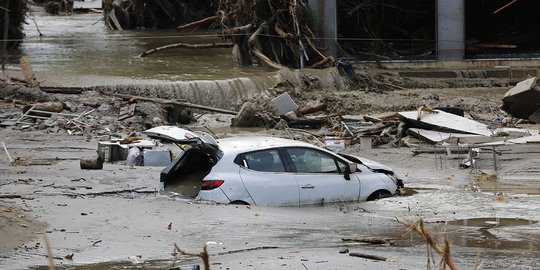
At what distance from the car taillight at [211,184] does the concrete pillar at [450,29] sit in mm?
21168

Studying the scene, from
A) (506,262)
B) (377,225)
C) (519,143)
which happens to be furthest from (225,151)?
(519,143)

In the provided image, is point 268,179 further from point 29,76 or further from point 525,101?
point 29,76

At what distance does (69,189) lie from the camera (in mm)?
14836

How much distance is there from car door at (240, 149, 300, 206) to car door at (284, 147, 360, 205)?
0.50 feet

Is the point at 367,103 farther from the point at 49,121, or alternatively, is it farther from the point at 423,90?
the point at 49,121

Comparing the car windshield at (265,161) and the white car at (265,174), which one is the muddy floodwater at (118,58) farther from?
the car windshield at (265,161)

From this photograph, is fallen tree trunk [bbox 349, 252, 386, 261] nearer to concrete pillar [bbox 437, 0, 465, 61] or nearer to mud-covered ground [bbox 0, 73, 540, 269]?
mud-covered ground [bbox 0, 73, 540, 269]

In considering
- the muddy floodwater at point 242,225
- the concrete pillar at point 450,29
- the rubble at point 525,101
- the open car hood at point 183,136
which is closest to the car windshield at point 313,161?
the muddy floodwater at point 242,225

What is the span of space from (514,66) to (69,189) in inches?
834

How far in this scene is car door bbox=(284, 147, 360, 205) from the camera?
552 inches

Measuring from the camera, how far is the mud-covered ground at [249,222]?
1022cm

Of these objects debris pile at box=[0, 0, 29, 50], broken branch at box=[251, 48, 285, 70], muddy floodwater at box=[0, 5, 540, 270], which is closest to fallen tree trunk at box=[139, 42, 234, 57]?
broken branch at box=[251, 48, 285, 70]

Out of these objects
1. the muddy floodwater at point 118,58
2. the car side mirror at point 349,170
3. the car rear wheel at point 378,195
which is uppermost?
the car side mirror at point 349,170

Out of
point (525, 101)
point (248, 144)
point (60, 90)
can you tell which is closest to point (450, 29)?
point (525, 101)
